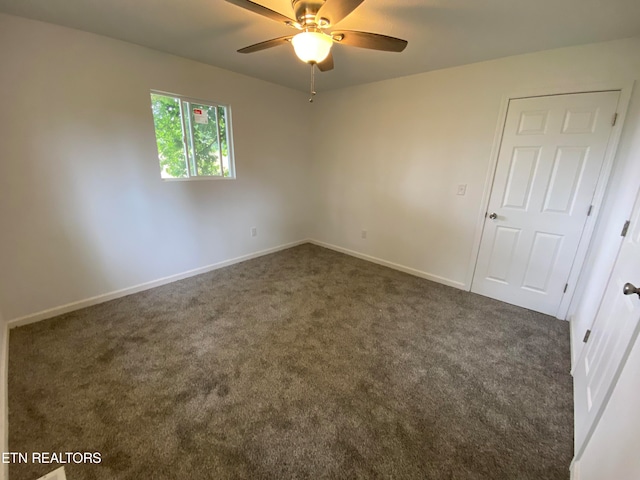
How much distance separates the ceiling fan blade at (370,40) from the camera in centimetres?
156

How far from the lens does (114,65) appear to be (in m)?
2.33

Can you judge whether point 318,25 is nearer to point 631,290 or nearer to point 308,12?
point 308,12

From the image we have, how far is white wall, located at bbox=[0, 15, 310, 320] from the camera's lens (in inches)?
80.0

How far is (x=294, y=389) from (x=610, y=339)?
1.71m

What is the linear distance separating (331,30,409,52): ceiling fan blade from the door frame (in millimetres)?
1556

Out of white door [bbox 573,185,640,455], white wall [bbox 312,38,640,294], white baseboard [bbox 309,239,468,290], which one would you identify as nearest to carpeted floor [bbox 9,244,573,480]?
white door [bbox 573,185,640,455]

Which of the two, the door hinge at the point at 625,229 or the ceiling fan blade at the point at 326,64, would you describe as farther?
the ceiling fan blade at the point at 326,64

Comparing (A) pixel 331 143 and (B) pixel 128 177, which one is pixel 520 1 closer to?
(A) pixel 331 143

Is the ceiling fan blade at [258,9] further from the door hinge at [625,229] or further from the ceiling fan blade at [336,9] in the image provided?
the door hinge at [625,229]

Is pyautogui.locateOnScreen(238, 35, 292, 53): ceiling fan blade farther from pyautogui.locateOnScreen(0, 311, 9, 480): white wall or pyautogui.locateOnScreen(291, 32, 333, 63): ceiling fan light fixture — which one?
pyautogui.locateOnScreen(0, 311, 9, 480): white wall

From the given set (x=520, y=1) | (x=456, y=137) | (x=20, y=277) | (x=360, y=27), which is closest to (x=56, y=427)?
(x=20, y=277)

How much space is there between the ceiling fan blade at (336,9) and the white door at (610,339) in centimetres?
175

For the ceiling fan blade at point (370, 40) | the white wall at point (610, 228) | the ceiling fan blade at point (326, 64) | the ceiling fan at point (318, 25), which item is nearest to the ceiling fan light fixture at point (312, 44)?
the ceiling fan at point (318, 25)

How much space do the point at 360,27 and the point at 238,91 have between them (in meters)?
1.78
